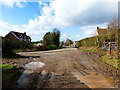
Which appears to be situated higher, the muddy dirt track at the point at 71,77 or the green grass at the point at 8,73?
the green grass at the point at 8,73

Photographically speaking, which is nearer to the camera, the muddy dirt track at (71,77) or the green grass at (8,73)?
the muddy dirt track at (71,77)

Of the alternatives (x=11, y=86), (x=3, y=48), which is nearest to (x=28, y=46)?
(x=3, y=48)

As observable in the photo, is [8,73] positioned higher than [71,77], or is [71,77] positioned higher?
[8,73]

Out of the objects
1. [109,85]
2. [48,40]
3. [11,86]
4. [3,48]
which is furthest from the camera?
[48,40]

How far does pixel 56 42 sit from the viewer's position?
36.9 meters

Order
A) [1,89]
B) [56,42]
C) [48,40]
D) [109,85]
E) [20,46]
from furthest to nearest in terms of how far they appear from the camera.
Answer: [56,42]
[48,40]
[20,46]
[109,85]
[1,89]

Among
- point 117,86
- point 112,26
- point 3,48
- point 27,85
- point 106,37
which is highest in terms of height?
point 112,26

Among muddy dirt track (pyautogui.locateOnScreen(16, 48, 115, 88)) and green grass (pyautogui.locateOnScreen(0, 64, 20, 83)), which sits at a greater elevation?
green grass (pyautogui.locateOnScreen(0, 64, 20, 83))

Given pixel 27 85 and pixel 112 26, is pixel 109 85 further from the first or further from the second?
pixel 112 26

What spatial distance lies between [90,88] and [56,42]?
33.7 metres

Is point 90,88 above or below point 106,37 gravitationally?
below

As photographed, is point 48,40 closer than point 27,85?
No

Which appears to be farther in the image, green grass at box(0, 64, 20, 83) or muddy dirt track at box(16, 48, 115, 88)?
green grass at box(0, 64, 20, 83)

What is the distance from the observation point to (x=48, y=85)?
3.57m
